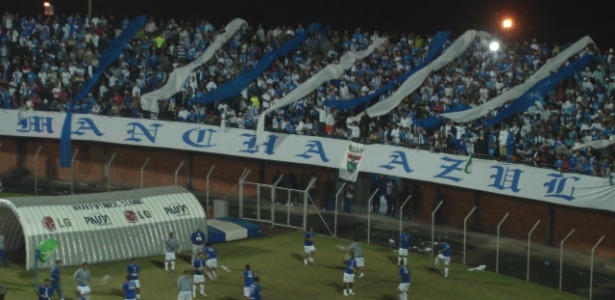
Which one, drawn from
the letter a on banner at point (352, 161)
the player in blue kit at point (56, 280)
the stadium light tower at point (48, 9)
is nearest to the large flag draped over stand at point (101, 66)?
the stadium light tower at point (48, 9)

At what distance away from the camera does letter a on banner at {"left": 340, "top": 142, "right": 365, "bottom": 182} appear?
46.6 m

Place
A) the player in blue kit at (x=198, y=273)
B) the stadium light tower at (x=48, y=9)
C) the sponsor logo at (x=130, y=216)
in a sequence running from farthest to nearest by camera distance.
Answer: the stadium light tower at (x=48, y=9)
the sponsor logo at (x=130, y=216)
the player in blue kit at (x=198, y=273)

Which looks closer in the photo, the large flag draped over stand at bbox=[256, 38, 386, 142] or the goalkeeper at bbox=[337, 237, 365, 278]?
the goalkeeper at bbox=[337, 237, 365, 278]

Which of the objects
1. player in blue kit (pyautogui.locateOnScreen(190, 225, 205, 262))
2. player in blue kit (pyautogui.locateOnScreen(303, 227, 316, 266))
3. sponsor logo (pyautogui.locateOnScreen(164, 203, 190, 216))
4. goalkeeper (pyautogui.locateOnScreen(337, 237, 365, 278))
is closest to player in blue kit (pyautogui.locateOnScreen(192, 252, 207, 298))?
player in blue kit (pyautogui.locateOnScreen(190, 225, 205, 262))

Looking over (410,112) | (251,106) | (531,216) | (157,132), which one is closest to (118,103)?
(157,132)

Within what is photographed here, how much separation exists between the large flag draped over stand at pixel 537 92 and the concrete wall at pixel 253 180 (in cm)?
384

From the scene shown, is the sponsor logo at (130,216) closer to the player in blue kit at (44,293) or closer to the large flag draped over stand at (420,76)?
the player in blue kit at (44,293)

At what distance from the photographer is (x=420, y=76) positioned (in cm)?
5034

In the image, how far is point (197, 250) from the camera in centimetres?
3912

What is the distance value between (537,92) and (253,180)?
1488cm

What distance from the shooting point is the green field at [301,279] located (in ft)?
117

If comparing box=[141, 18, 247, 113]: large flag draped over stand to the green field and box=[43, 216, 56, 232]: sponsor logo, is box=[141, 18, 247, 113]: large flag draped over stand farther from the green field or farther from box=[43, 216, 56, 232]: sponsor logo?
box=[43, 216, 56, 232]: sponsor logo

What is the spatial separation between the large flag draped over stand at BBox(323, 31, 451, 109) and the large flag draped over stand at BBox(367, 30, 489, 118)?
51cm

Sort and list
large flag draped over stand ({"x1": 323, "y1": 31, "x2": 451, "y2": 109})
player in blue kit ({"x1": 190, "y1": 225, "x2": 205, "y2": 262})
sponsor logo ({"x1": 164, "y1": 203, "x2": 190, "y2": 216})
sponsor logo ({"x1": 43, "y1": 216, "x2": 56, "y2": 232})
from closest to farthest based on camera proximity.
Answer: sponsor logo ({"x1": 43, "y1": 216, "x2": 56, "y2": 232}) < player in blue kit ({"x1": 190, "y1": 225, "x2": 205, "y2": 262}) < sponsor logo ({"x1": 164, "y1": 203, "x2": 190, "y2": 216}) < large flag draped over stand ({"x1": 323, "y1": 31, "x2": 451, "y2": 109})
